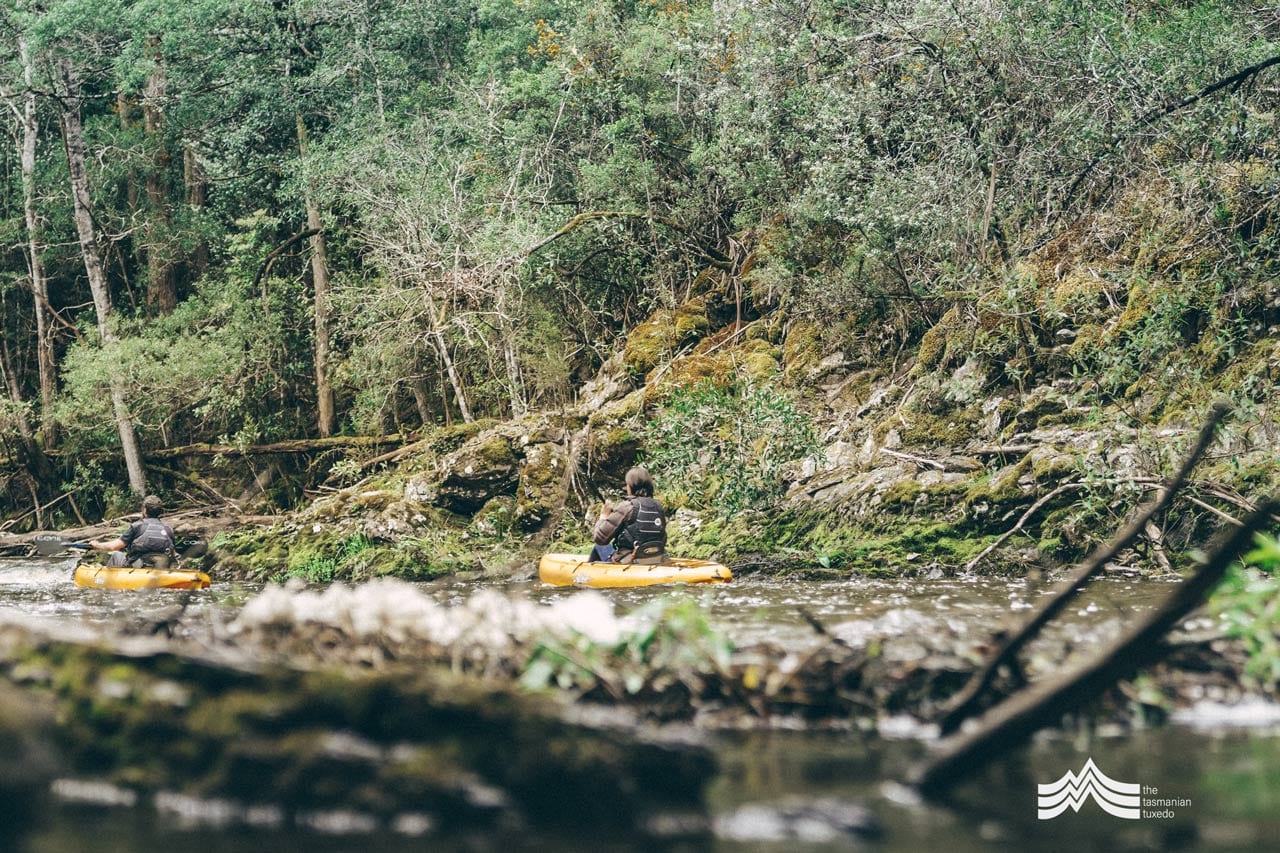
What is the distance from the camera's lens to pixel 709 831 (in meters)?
3.35

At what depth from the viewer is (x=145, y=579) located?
1378cm

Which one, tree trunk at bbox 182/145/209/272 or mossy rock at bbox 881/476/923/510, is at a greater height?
tree trunk at bbox 182/145/209/272

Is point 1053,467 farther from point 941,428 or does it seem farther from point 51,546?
point 51,546

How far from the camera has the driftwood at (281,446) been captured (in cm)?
2047

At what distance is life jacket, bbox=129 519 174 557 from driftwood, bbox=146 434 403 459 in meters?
5.71

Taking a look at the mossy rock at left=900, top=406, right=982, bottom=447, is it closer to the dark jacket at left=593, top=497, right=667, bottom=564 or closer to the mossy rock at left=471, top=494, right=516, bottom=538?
the dark jacket at left=593, top=497, right=667, bottom=564

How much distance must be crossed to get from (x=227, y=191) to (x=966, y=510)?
18.2 meters

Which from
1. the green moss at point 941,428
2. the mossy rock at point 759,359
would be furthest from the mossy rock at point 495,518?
the green moss at point 941,428

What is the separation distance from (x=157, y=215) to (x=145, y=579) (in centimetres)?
1301

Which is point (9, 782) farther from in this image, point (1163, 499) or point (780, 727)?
point (1163, 499)

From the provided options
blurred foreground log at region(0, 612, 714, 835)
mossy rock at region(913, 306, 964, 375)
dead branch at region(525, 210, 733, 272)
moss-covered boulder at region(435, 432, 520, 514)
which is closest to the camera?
blurred foreground log at region(0, 612, 714, 835)

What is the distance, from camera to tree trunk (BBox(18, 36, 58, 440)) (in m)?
22.2

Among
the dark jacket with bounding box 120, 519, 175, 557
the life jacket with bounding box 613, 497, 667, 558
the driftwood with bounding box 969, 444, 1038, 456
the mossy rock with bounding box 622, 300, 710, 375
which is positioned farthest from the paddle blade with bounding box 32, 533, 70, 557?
the driftwood with bounding box 969, 444, 1038, 456

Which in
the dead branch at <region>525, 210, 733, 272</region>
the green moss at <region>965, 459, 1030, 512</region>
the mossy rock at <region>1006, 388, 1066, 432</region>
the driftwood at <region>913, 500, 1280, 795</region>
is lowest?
the green moss at <region>965, 459, 1030, 512</region>
